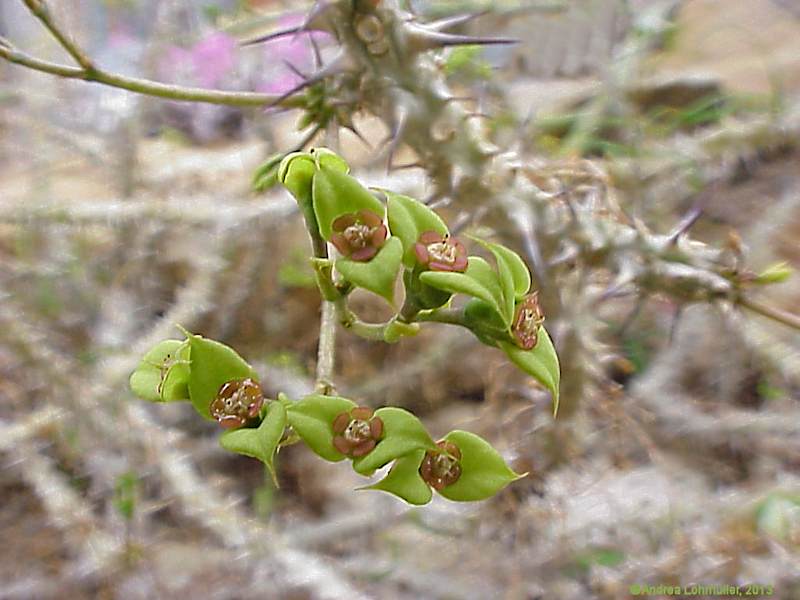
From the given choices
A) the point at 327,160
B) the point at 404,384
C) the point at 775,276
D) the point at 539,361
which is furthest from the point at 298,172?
the point at 404,384

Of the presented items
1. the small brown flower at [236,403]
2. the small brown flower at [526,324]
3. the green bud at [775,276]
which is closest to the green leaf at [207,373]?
the small brown flower at [236,403]

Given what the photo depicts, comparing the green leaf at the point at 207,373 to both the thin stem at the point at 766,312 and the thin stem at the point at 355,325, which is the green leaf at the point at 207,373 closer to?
the thin stem at the point at 355,325

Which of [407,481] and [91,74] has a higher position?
[91,74]

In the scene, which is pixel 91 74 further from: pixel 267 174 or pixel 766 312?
pixel 766 312

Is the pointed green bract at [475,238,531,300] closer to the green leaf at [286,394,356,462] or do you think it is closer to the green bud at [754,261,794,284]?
the green leaf at [286,394,356,462]

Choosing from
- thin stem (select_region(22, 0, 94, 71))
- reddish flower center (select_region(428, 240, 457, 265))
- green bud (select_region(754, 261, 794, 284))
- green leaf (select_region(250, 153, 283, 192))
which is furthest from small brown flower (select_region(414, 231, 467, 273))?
green bud (select_region(754, 261, 794, 284))

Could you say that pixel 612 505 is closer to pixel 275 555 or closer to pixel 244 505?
pixel 275 555
